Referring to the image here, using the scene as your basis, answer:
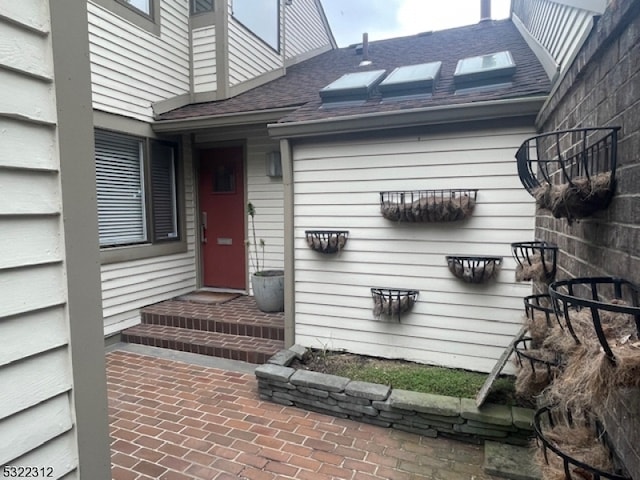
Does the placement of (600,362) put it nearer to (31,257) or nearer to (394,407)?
(31,257)

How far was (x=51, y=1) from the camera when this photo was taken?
3.78 ft

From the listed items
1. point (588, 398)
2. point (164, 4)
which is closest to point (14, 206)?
point (588, 398)

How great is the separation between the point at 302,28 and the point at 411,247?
19.9ft

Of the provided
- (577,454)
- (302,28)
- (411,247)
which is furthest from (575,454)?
(302,28)

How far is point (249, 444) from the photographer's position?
2.45m

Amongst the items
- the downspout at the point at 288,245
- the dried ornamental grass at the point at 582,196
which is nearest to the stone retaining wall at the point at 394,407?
the downspout at the point at 288,245

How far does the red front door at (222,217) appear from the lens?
5.41 meters

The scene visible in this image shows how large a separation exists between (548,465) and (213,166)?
5242 mm

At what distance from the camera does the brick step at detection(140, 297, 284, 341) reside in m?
4.12

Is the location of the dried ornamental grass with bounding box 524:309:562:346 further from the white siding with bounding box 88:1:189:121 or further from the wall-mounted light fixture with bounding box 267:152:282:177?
the white siding with bounding box 88:1:189:121

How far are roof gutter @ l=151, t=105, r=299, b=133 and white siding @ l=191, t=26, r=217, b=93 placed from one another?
95 centimetres

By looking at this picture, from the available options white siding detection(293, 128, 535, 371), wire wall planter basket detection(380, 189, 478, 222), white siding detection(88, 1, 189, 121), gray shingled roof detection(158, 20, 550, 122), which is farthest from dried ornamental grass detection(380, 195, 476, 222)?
white siding detection(88, 1, 189, 121)

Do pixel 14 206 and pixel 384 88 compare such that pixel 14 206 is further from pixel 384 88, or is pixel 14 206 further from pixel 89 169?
pixel 384 88

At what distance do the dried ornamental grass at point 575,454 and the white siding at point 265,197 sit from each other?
13.7 feet
